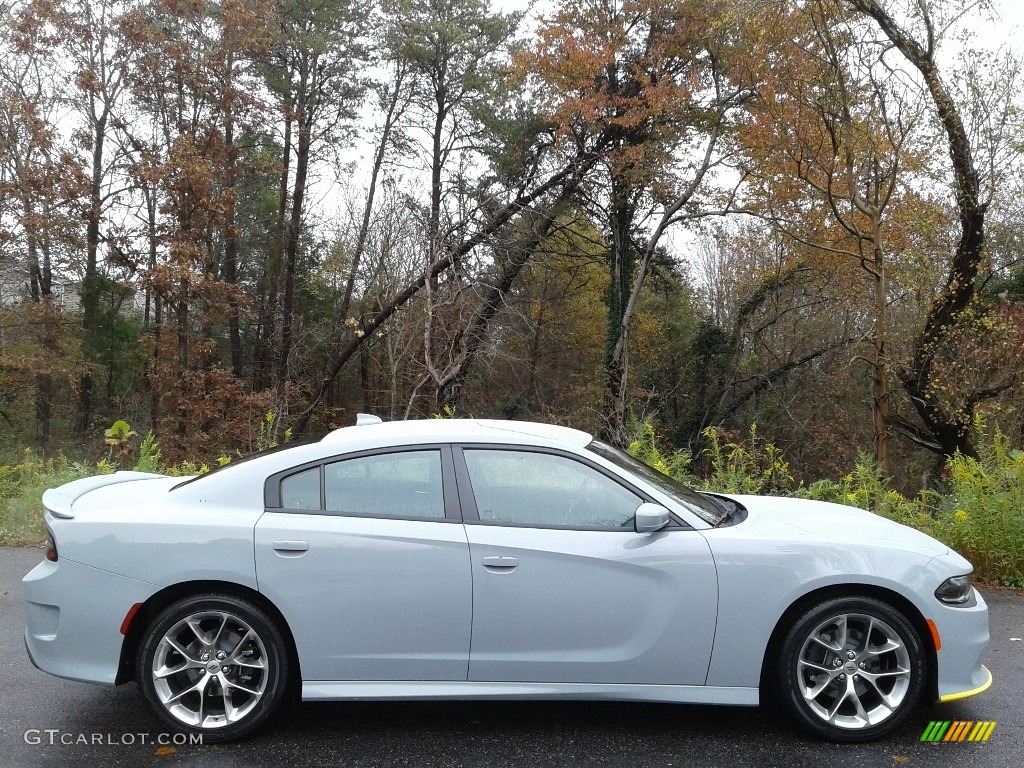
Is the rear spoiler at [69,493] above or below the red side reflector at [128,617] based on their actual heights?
above

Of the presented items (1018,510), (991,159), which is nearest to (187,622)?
(1018,510)

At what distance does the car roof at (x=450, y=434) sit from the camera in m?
3.89

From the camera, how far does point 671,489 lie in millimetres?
4105

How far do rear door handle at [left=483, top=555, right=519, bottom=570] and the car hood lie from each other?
1.14m

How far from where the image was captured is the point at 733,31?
17.8 metres

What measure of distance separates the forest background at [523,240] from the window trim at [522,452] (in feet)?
24.2

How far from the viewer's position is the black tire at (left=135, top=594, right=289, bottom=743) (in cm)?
358

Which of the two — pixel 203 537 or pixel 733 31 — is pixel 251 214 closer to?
pixel 733 31

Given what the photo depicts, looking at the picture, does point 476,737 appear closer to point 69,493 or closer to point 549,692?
point 549,692

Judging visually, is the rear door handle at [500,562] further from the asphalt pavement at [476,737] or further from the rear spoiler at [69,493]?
the rear spoiler at [69,493]

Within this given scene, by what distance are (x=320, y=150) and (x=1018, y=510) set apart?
88.2ft

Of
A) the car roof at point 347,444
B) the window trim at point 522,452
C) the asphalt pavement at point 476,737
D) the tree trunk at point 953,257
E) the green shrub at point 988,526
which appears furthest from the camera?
the tree trunk at point 953,257

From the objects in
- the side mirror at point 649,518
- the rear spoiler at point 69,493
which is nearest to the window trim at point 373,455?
the side mirror at point 649,518

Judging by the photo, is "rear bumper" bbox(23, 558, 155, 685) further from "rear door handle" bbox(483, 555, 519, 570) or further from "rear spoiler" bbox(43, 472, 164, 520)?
"rear door handle" bbox(483, 555, 519, 570)
